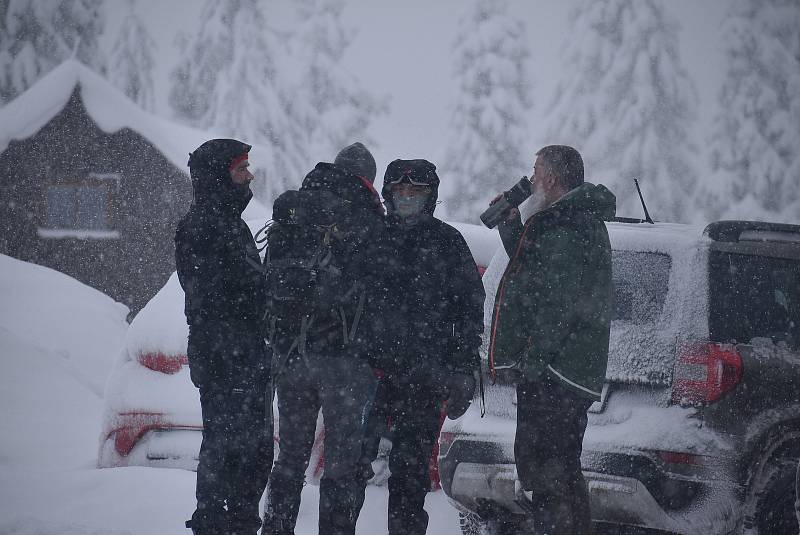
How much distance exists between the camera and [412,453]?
3904mm

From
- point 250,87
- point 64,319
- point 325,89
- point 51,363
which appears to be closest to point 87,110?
point 64,319

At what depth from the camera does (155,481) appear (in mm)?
5301

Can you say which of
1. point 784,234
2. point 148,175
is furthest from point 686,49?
point 784,234

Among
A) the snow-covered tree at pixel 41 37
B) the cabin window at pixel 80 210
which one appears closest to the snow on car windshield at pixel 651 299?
the cabin window at pixel 80 210

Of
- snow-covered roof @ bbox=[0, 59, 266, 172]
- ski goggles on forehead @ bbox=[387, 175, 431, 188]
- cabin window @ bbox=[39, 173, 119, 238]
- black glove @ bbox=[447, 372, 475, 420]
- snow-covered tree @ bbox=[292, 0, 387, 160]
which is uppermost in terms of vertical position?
snow-covered tree @ bbox=[292, 0, 387, 160]

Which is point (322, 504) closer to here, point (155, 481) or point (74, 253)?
point (155, 481)

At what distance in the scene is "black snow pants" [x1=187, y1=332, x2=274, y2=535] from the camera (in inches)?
155

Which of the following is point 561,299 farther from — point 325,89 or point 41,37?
point 41,37

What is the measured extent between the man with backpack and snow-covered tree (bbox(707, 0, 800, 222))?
25.9 m

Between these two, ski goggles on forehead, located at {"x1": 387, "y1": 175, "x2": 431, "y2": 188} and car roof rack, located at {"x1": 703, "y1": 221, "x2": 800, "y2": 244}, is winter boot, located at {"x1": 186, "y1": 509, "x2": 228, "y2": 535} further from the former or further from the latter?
car roof rack, located at {"x1": 703, "y1": 221, "x2": 800, "y2": 244}

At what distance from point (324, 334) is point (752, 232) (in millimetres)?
2360

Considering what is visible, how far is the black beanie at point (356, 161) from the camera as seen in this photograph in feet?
14.3

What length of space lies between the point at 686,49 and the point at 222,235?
1129 inches

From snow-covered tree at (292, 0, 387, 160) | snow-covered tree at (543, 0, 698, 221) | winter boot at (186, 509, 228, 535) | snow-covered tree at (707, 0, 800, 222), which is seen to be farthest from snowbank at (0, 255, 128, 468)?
snow-covered tree at (292, 0, 387, 160)
